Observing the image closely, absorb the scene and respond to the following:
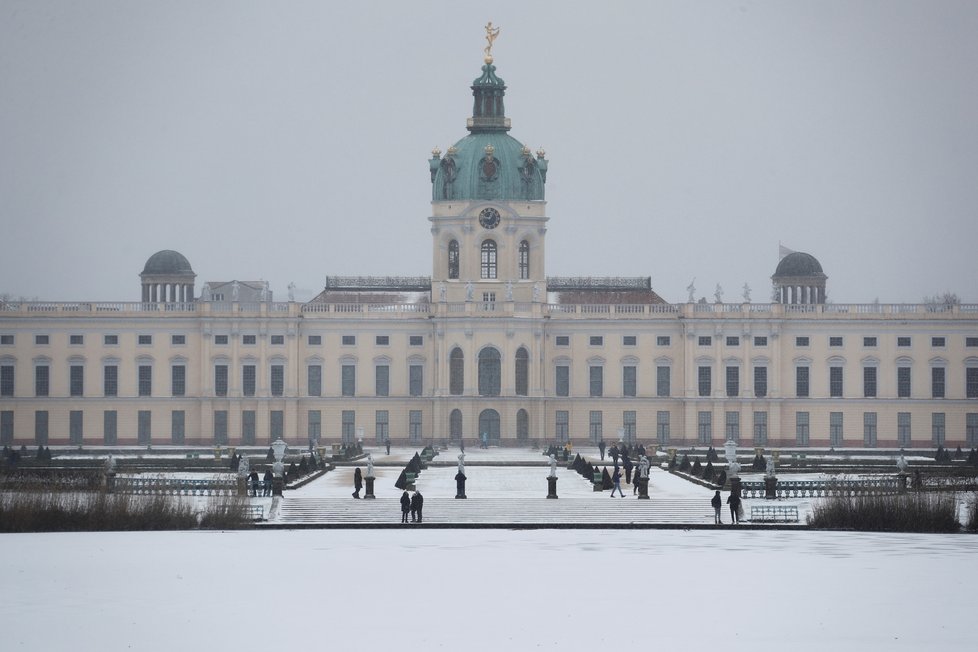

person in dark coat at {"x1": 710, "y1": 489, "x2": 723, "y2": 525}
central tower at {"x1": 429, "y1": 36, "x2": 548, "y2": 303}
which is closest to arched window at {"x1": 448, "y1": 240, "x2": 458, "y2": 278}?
central tower at {"x1": 429, "y1": 36, "x2": 548, "y2": 303}

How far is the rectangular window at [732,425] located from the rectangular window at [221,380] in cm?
2664

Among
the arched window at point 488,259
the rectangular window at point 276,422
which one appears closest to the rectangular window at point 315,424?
the rectangular window at point 276,422

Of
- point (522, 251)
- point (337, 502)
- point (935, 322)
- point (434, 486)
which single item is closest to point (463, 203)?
point (522, 251)

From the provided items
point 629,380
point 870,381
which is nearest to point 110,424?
point 629,380

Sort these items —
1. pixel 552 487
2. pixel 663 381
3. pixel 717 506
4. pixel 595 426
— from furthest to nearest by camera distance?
pixel 663 381 < pixel 595 426 < pixel 552 487 < pixel 717 506

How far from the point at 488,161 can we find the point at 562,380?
40.5 feet

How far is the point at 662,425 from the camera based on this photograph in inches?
4439

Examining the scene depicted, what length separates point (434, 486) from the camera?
249 feet

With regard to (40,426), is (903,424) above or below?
below

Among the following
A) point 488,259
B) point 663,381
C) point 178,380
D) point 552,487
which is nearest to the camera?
point 552,487

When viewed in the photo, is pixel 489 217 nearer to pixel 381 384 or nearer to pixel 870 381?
pixel 381 384

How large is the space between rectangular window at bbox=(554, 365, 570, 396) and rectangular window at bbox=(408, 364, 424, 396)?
23.5 feet

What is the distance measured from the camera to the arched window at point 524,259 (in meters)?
114

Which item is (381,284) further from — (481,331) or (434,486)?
(434,486)
